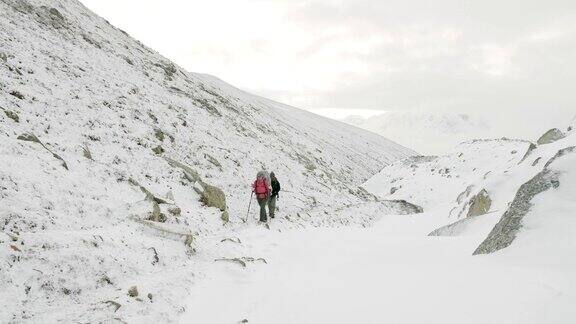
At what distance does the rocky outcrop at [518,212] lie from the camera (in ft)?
27.4

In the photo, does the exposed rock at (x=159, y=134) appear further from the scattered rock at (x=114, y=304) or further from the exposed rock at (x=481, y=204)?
the exposed rock at (x=481, y=204)

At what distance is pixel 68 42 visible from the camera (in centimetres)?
2634

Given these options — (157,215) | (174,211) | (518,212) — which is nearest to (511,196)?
(518,212)

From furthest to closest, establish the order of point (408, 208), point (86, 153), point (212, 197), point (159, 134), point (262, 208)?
point (408, 208)
point (159, 134)
point (262, 208)
point (212, 197)
point (86, 153)

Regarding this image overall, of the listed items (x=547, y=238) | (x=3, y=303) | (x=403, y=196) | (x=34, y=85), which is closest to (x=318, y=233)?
(x=547, y=238)

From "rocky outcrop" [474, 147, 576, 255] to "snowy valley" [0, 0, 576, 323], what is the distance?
3 cm

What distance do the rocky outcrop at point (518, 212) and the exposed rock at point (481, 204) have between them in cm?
972

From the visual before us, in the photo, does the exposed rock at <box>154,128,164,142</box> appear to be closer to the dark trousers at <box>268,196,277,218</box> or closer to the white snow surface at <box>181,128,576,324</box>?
the dark trousers at <box>268,196,277,218</box>

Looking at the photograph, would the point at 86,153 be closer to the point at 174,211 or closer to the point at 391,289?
the point at 174,211

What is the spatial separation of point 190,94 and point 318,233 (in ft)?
58.7

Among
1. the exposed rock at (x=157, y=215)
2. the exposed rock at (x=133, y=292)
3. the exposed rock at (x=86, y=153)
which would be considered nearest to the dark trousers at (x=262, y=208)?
the exposed rock at (x=157, y=215)

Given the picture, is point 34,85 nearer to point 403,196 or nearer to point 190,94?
point 190,94

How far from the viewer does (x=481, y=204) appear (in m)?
18.7

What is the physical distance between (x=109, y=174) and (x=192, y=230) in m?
3.63
